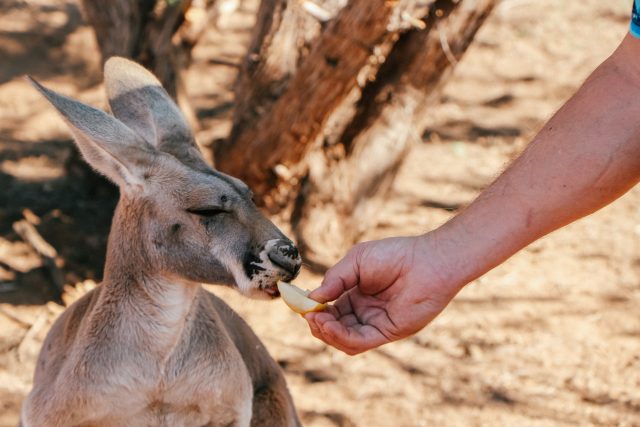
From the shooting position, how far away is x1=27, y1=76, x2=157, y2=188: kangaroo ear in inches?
101

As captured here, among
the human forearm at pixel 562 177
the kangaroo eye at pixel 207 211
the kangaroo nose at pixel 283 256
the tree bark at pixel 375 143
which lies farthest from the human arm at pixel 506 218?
the tree bark at pixel 375 143

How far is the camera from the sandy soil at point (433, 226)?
14.1 feet

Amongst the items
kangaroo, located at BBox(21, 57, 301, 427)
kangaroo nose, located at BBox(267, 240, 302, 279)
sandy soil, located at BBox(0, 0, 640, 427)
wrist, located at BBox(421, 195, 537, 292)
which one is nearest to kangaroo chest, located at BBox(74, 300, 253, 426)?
kangaroo, located at BBox(21, 57, 301, 427)

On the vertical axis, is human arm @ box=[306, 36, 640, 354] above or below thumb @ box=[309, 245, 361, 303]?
above

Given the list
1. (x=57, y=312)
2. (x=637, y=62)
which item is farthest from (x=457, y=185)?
(x=637, y=62)

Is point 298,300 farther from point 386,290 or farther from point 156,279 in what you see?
point 156,279

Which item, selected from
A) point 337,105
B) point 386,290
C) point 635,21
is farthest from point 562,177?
point 337,105

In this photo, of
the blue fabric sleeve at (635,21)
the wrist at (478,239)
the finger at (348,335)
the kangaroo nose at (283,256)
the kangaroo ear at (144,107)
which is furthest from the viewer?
the kangaroo ear at (144,107)

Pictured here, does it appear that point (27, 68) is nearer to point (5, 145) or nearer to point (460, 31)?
point (5, 145)

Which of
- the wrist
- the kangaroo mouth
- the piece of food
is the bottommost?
the kangaroo mouth

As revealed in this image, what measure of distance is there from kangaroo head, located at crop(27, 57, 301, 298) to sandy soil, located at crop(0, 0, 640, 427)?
1092 mm

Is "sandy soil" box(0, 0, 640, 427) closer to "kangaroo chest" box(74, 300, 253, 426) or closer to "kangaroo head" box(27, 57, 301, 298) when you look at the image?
"kangaroo head" box(27, 57, 301, 298)

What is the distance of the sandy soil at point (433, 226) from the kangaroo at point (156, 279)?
3.69 ft

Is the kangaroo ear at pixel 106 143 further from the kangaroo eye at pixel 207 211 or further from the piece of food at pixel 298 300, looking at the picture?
the piece of food at pixel 298 300
